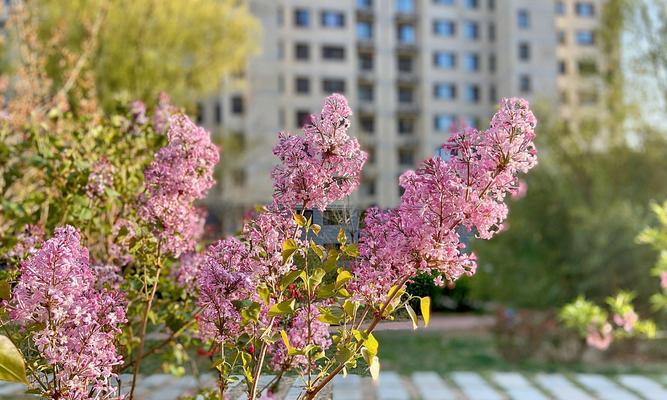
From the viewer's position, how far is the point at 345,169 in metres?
2.39

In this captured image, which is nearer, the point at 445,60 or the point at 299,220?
the point at 299,220

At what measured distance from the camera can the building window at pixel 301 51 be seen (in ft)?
131

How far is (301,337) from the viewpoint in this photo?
9.18 ft

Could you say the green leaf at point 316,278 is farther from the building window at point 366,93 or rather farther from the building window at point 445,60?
the building window at point 445,60

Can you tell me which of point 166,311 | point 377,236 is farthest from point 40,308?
point 166,311

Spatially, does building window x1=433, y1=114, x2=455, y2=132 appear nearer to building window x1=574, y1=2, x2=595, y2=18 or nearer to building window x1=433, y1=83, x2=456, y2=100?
building window x1=433, y1=83, x2=456, y2=100

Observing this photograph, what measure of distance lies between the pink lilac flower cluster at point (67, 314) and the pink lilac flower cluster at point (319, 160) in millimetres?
668

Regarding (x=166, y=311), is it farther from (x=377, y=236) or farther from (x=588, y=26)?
(x=588, y=26)

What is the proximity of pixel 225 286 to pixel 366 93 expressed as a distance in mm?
39927

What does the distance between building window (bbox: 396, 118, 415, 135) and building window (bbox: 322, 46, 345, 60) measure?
5240mm

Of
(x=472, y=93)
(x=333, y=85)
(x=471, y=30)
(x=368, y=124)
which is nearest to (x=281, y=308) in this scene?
(x=333, y=85)

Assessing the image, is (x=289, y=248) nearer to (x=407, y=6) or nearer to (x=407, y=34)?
(x=407, y=34)

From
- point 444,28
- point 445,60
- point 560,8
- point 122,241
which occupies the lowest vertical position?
point 122,241

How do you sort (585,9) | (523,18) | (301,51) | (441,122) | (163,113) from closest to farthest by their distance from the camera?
1. (163,113)
2. (301,51)
3. (523,18)
4. (441,122)
5. (585,9)
